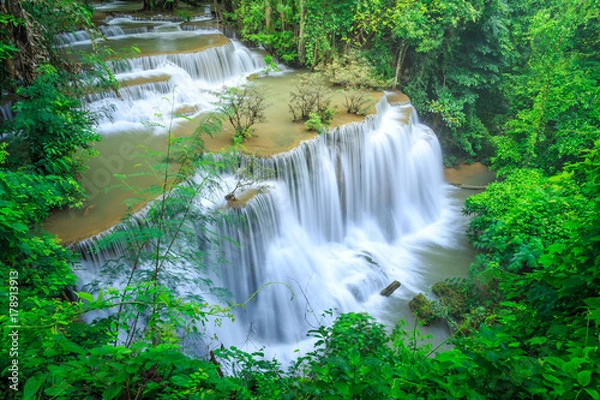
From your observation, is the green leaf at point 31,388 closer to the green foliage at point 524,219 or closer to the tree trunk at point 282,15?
the green foliage at point 524,219

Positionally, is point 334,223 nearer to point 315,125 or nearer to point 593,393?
point 315,125

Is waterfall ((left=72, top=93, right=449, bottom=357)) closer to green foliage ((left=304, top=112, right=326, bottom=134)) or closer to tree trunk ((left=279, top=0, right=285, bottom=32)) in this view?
green foliage ((left=304, top=112, right=326, bottom=134))

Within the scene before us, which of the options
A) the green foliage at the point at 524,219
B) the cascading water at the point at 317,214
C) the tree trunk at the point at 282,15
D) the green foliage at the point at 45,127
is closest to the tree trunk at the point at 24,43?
the green foliage at the point at 45,127

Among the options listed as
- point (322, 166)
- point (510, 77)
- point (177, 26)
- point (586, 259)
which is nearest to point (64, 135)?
point (322, 166)

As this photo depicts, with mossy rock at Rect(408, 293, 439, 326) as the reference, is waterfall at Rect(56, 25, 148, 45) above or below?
above

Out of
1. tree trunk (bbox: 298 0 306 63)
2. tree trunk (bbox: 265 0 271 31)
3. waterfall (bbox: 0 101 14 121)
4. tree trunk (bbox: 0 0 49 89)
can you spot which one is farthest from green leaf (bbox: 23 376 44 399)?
tree trunk (bbox: 265 0 271 31)

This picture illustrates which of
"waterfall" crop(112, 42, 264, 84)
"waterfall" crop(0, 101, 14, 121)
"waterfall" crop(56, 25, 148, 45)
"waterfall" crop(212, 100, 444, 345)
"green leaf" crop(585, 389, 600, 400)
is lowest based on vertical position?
"waterfall" crop(212, 100, 444, 345)

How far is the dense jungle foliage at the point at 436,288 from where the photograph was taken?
2078 millimetres

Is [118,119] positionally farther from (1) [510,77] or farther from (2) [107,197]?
(1) [510,77]

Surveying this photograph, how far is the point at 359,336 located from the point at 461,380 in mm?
2476

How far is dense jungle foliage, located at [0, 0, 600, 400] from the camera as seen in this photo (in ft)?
6.82

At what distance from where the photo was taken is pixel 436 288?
28.2 ft

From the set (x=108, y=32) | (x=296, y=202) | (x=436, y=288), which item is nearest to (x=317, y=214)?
(x=296, y=202)

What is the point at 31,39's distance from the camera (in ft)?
18.6
